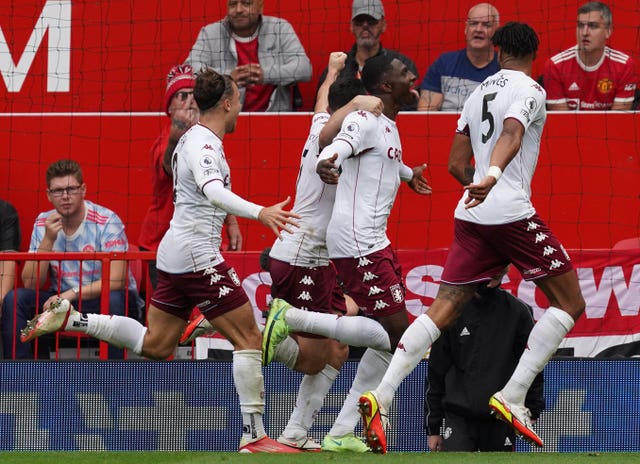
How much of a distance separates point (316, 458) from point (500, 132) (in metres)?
2.01

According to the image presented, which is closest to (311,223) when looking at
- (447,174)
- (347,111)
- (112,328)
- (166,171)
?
(347,111)

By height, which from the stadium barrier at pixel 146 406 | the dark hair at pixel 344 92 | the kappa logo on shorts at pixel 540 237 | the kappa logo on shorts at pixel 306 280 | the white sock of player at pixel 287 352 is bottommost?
the stadium barrier at pixel 146 406

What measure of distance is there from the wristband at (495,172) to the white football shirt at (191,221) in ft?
5.02

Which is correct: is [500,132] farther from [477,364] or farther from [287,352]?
[287,352]

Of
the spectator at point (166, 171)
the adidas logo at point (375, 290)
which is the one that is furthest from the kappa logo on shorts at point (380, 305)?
the spectator at point (166, 171)

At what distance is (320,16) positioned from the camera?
12.5m

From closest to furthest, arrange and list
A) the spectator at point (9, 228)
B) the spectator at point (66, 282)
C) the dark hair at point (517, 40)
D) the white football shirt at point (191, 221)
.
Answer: the dark hair at point (517, 40), the white football shirt at point (191, 221), the spectator at point (66, 282), the spectator at point (9, 228)

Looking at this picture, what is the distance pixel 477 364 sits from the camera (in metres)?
7.83

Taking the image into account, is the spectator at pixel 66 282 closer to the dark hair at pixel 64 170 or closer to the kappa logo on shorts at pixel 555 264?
the dark hair at pixel 64 170

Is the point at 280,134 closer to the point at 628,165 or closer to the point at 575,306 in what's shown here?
the point at 628,165

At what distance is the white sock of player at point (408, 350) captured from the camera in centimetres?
718

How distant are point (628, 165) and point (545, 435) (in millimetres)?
2906

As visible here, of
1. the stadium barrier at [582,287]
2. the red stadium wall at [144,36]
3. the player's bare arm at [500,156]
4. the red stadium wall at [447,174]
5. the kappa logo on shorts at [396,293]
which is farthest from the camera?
the red stadium wall at [144,36]

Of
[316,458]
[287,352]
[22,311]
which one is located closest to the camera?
[316,458]
